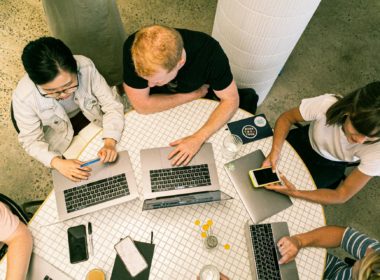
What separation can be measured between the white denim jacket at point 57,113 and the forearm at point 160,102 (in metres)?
0.13

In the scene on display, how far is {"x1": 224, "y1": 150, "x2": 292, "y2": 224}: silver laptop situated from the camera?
1604 mm

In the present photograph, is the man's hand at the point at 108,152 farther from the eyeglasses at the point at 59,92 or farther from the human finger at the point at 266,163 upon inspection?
the human finger at the point at 266,163

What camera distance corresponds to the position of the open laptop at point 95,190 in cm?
154

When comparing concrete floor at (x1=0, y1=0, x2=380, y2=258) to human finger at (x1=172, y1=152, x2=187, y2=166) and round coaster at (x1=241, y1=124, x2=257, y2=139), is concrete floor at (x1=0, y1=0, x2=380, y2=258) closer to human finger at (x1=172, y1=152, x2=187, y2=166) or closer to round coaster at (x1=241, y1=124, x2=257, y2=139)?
round coaster at (x1=241, y1=124, x2=257, y2=139)

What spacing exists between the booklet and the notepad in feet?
2.36

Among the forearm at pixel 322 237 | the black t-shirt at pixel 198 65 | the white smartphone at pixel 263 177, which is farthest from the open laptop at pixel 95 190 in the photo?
the forearm at pixel 322 237

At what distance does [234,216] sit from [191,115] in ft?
1.94

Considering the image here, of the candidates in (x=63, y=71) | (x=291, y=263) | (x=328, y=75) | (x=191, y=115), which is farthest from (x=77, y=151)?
(x=328, y=75)

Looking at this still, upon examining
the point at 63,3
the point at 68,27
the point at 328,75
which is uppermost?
the point at 63,3

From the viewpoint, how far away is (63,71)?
4.97 feet

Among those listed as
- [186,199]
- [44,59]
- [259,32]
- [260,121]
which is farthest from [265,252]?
[44,59]

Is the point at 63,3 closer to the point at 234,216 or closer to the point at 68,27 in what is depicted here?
the point at 68,27

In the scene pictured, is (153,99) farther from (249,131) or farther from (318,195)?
(318,195)

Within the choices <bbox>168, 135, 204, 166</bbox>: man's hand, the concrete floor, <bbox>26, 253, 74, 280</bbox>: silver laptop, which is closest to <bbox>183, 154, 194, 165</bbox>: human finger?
<bbox>168, 135, 204, 166</bbox>: man's hand
